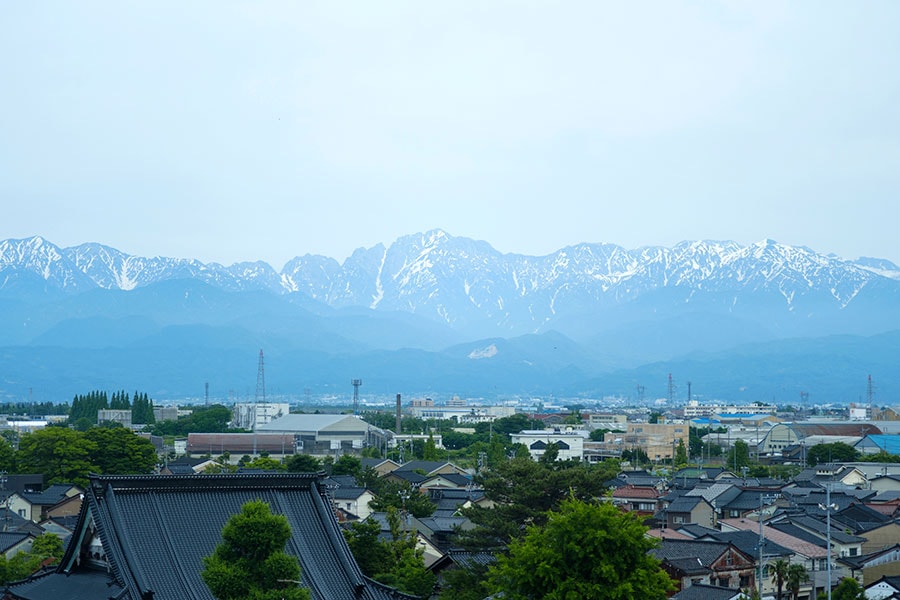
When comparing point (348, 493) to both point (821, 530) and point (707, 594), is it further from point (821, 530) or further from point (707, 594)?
point (707, 594)

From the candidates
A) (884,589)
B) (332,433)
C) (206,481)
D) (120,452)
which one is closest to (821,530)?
(884,589)

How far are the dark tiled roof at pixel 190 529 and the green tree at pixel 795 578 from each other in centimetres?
1356

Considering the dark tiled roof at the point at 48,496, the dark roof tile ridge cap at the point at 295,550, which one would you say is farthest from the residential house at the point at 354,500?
the dark roof tile ridge cap at the point at 295,550

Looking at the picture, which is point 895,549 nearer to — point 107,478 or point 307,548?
point 307,548

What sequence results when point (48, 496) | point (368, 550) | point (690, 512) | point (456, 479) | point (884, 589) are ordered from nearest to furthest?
point (368, 550) → point (884, 589) → point (690, 512) → point (48, 496) → point (456, 479)

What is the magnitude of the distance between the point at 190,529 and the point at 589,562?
19.4 ft

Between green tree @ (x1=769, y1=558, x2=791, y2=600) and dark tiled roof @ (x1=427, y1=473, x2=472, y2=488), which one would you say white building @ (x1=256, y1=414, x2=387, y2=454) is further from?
green tree @ (x1=769, y1=558, x2=791, y2=600)

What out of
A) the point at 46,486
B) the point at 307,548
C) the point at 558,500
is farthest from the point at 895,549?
the point at 46,486

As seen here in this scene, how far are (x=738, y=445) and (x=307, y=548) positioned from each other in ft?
198

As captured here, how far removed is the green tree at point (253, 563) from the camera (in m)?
14.6

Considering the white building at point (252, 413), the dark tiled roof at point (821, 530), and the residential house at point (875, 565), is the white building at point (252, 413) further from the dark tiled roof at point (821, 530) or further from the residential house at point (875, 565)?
the residential house at point (875, 565)

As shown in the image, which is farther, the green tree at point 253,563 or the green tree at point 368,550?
the green tree at point 368,550

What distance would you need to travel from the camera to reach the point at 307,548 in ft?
56.6

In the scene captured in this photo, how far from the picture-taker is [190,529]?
55.0ft
